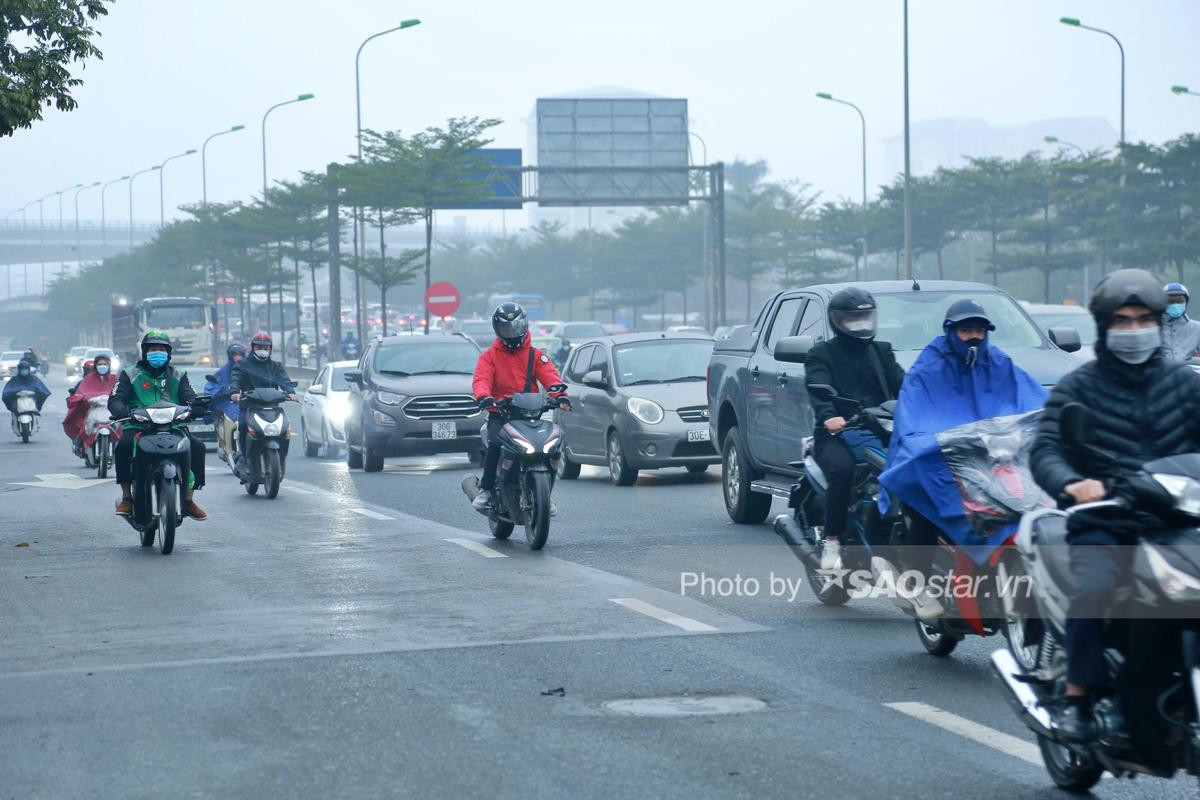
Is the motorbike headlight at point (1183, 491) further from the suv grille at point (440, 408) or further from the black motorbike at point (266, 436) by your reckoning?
the suv grille at point (440, 408)

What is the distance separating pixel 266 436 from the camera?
59.6 feet

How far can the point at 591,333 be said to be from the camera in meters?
61.9

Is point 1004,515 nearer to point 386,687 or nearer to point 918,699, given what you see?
point 918,699

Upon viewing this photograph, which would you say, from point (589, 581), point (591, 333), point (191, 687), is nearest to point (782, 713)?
point (191, 687)

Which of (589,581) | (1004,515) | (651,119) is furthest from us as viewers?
(651,119)

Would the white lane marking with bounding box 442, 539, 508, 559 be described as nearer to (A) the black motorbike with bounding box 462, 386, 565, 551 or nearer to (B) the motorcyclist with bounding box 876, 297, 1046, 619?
(A) the black motorbike with bounding box 462, 386, 565, 551

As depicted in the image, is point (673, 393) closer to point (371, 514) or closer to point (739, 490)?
point (371, 514)

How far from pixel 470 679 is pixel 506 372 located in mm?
5795

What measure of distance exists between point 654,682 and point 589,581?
3.40m

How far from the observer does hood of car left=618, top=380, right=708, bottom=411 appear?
1847cm

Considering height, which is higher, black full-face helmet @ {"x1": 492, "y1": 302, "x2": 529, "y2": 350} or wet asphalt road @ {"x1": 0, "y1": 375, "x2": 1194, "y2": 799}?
black full-face helmet @ {"x1": 492, "y1": 302, "x2": 529, "y2": 350}

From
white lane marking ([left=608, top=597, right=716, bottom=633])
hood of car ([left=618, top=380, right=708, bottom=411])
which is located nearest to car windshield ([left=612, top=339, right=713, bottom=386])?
hood of car ([left=618, top=380, right=708, bottom=411])

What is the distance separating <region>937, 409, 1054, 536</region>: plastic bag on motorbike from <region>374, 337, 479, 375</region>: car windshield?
16486mm

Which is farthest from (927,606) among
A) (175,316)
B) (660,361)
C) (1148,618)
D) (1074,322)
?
(175,316)
